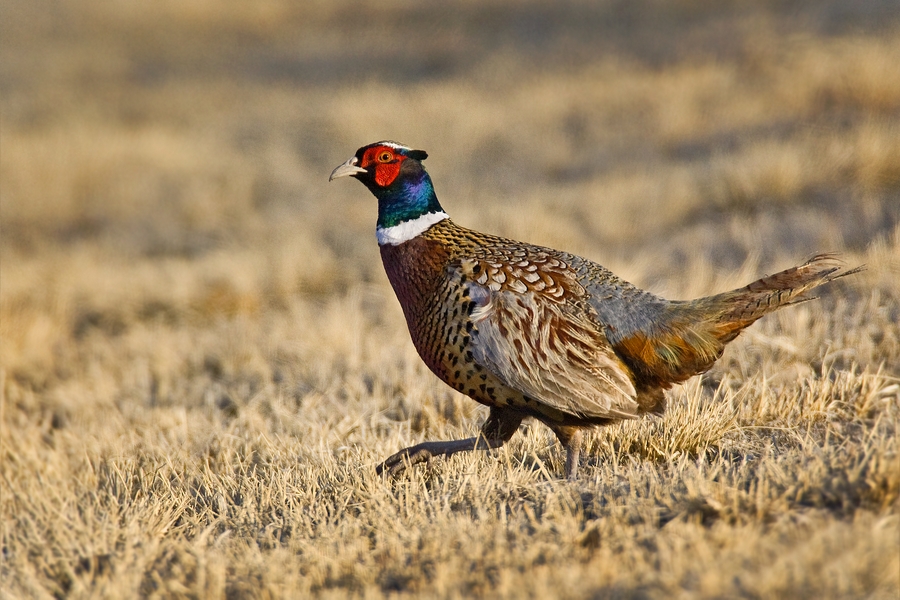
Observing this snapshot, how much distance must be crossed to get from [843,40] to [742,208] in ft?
15.2

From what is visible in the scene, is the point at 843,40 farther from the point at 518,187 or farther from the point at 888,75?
the point at 518,187

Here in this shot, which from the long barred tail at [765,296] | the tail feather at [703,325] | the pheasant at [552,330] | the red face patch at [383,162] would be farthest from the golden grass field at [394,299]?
the red face patch at [383,162]

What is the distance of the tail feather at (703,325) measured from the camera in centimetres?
306

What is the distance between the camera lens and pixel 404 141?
11516 millimetres

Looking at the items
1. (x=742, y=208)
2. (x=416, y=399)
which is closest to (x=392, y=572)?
(x=416, y=399)

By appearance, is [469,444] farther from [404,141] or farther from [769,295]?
[404,141]

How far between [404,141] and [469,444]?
849 cm

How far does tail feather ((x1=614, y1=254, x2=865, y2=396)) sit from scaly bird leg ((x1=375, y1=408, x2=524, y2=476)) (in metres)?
0.50

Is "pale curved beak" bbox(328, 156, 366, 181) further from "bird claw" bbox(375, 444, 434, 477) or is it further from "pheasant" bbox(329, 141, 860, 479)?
"bird claw" bbox(375, 444, 434, 477)

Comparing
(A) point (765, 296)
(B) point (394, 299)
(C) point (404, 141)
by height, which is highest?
(C) point (404, 141)

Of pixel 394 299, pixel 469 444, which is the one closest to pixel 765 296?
pixel 469 444

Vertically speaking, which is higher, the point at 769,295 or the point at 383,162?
the point at 383,162

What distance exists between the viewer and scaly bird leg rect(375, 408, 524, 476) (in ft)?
11.2

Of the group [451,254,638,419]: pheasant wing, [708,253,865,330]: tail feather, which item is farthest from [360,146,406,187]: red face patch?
[708,253,865,330]: tail feather
